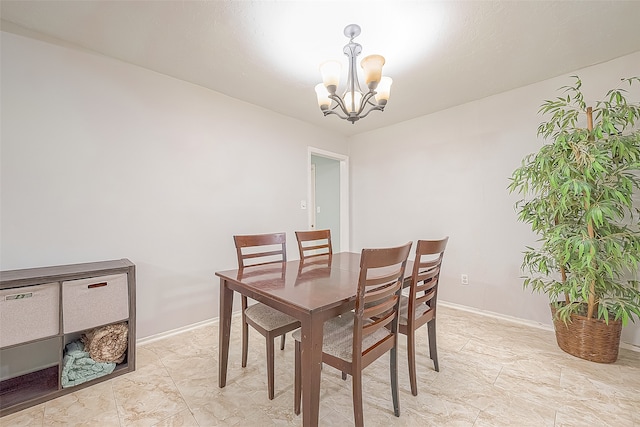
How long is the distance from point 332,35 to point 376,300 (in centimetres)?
172

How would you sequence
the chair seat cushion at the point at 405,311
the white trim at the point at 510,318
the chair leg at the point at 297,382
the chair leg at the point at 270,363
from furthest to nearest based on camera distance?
1. the white trim at the point at 510,318
2. the chair seat cushion at the point at 405,311
3. the chair leg at the point at 270,363
4. the chair leg at the point at 297,382

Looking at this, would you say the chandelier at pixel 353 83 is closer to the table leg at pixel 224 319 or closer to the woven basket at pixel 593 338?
the table leg at pixel 224 319

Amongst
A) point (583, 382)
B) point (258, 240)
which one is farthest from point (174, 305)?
point (583, 382)

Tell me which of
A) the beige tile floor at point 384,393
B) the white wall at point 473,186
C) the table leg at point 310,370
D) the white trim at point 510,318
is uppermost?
the white wall at point 473,186

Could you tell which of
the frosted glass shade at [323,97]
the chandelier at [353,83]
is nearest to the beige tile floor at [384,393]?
the chandelier at [353,83]

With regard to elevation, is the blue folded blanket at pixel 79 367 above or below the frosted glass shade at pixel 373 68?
below

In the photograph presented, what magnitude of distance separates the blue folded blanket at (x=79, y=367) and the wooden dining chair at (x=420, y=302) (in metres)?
1.95

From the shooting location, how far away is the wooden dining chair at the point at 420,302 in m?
1.52

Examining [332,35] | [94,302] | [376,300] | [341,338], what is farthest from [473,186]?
[94,302]

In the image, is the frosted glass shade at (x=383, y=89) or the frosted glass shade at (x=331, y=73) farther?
the frosted glass shade at (x=383, y=89)

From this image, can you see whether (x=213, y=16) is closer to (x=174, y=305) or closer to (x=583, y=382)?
(x=174, y=305)

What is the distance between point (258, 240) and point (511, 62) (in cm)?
250

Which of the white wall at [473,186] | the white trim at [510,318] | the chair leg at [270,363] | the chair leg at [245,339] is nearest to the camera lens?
the chair leg at [270,363]

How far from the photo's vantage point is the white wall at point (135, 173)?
1.74m
